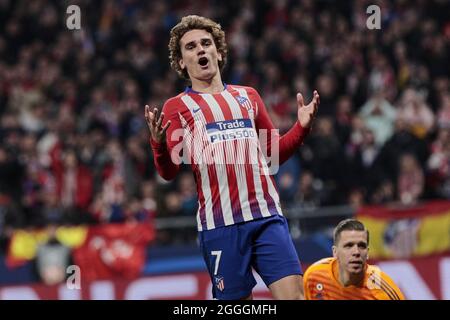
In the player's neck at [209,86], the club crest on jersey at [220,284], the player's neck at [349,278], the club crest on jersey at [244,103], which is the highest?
the player's neck at [209,86]

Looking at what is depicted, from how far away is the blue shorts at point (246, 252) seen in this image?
6.64 metres

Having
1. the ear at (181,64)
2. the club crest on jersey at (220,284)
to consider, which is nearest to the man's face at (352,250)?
the club crest on jersey at (220,284)

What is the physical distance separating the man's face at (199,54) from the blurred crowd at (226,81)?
6941 mm

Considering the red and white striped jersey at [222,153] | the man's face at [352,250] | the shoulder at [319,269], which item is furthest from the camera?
the shoulder at [319,269]

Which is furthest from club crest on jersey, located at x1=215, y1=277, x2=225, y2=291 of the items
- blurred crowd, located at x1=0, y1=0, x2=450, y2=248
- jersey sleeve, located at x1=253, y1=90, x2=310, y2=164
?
blurred crowd, located at x1=0, y1=0, x2=450, y2=248

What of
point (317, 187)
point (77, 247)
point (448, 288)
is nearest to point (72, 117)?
point (77, 247)

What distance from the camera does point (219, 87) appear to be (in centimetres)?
705

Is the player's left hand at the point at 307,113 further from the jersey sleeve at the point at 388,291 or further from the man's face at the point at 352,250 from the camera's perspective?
the jersey sleeve at the point at 388,291

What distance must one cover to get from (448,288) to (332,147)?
3.03m

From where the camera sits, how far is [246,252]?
669 centimetres

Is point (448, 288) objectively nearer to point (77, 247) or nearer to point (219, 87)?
point (77, 247)

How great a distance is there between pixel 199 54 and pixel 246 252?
1.36 meters

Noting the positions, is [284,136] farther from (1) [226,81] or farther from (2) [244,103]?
(1) [226,81]

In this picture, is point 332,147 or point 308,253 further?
point 332,147
